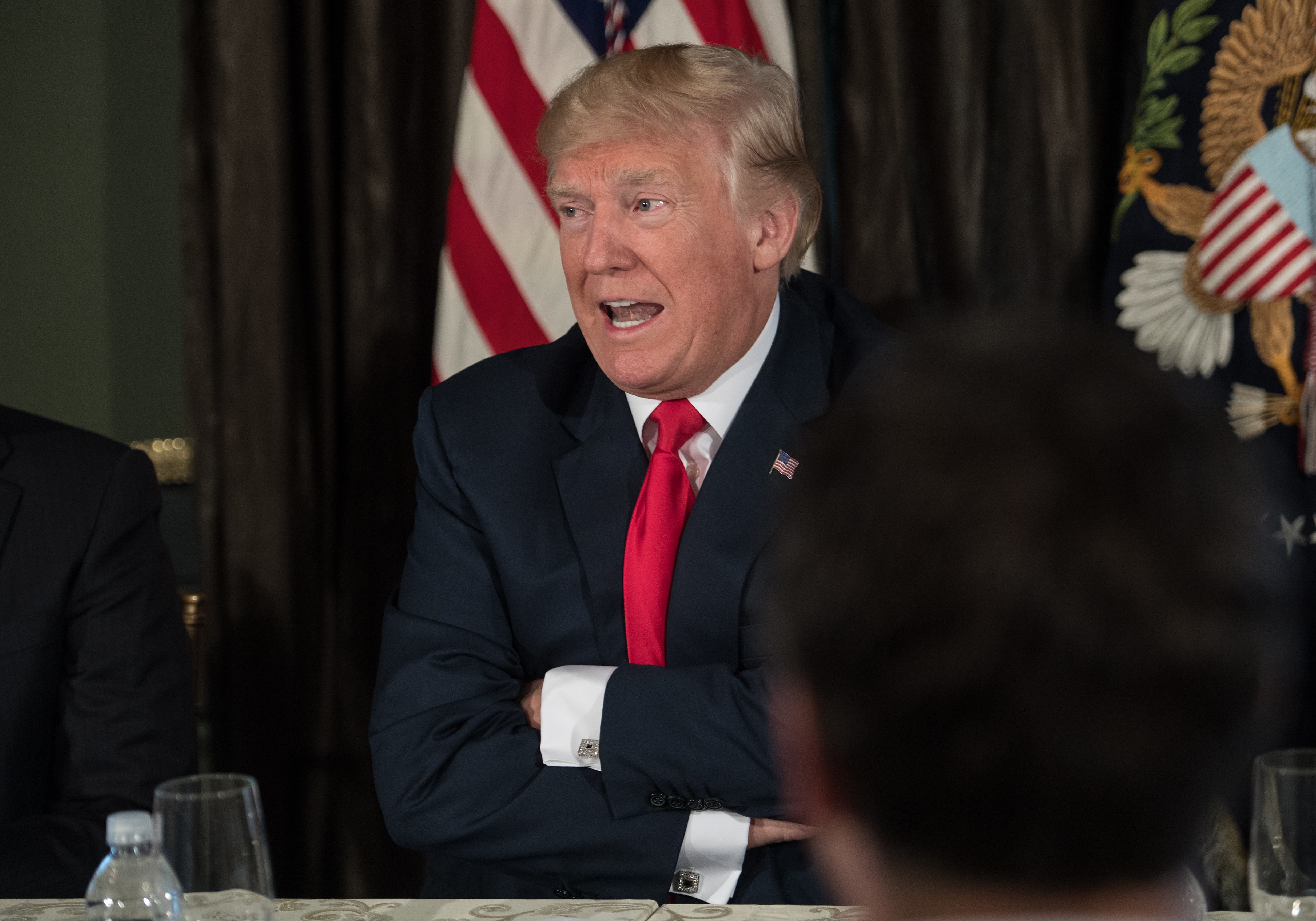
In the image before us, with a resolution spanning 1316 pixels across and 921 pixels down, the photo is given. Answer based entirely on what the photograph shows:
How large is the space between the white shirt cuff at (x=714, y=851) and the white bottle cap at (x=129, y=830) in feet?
2.54

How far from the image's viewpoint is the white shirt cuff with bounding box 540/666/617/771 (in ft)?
5.54

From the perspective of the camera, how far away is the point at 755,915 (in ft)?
4.27

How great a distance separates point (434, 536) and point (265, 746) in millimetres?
1128

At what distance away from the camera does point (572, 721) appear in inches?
66.9

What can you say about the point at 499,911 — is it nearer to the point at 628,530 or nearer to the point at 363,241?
the point at 628,530

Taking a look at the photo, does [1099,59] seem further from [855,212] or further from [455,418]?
[455,418]

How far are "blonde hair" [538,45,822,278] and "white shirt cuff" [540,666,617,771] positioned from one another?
2.46 feet

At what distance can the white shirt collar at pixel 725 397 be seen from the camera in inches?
77.8

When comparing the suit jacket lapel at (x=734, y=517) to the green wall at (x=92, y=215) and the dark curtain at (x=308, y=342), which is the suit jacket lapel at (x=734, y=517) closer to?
the dark curtain at (x=308, y=342)

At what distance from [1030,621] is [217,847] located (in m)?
0.79

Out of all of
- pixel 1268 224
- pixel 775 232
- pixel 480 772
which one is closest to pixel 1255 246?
pixel 1268 224

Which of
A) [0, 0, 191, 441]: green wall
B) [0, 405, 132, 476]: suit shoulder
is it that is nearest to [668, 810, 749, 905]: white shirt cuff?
[0, 405, 132, 476]: suit shoulder

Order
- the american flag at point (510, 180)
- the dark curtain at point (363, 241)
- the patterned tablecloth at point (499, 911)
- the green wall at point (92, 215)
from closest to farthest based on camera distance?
the patterned tablecloth at point (499, 911)
the american flag at point (510, 180)
the dark curtain at point (363, 241)
the green wall at point (92, 215)

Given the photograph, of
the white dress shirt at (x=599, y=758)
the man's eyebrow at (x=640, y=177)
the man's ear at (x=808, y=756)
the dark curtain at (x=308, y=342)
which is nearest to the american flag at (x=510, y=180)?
the dark curtain at (x=308, y=342)
